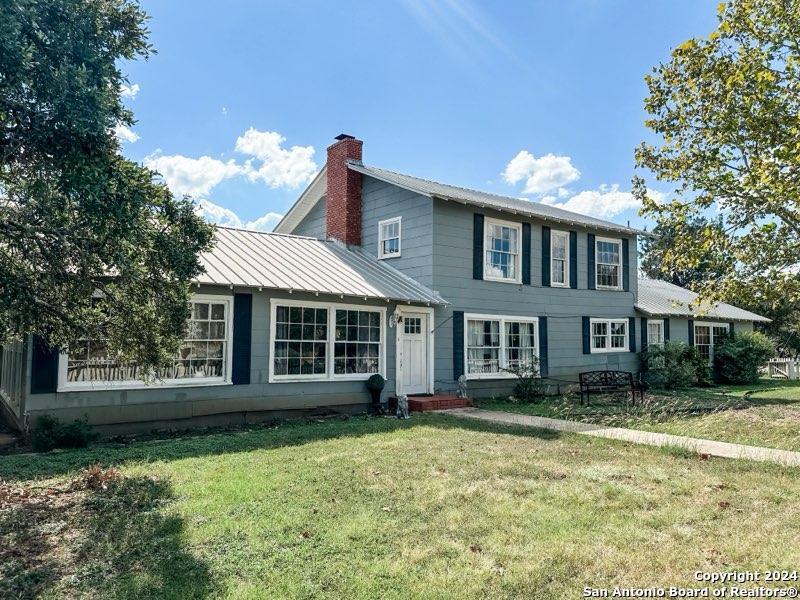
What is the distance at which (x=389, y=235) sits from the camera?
1672cm

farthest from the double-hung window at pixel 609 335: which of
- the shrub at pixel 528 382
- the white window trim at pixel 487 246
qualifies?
the white window trim at pixel 487 246

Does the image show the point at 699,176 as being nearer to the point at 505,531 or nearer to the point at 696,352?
the point at 505,531

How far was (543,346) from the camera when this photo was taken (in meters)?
17.5

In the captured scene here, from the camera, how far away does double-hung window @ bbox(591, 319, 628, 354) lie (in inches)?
755

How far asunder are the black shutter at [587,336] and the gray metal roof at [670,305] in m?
2.77

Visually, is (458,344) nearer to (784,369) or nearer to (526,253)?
(526,253)

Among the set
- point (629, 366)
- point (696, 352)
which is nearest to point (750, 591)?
point (629, 366)

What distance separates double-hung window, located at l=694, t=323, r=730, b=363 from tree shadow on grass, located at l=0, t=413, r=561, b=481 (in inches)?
628

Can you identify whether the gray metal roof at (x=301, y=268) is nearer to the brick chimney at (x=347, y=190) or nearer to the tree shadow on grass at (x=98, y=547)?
the brick chimney at (x=347, y=190)

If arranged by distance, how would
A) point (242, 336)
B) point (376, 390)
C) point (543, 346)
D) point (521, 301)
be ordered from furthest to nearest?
point (543, 346) < point (521, 301) < point (376, 390) < point (242, 336)

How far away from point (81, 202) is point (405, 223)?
37.6ft

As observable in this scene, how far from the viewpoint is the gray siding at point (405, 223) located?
1532 centimetres

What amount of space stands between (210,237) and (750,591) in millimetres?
6290

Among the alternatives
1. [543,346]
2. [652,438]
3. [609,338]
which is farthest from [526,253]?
[652,438]
